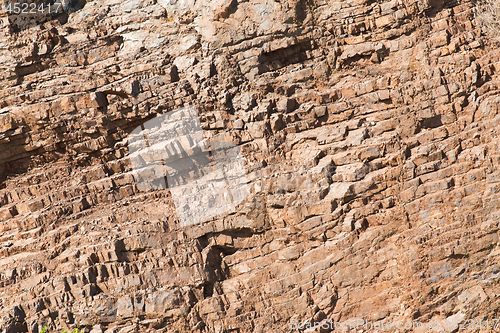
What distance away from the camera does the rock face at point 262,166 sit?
6.14 m

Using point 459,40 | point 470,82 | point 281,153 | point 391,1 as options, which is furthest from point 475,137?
point 281,153

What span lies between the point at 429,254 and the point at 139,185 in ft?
17.3

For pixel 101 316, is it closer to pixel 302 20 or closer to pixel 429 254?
pixel 429 254

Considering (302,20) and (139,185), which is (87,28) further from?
(302,20)

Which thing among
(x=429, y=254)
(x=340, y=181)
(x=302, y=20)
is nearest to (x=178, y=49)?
(x=302, y=20)

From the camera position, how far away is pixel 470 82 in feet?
20.8

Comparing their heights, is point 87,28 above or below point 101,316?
above

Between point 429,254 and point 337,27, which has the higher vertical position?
point 337,27

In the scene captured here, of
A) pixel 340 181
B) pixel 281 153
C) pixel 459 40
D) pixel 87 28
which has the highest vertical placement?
→ pixel 87 28

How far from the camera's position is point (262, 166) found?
646 centimetres

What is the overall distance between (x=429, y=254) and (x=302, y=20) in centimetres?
471

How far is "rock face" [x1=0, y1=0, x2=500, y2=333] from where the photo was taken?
6.14 m

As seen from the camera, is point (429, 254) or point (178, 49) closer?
point (429, 254)

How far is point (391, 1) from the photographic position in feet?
21.3
